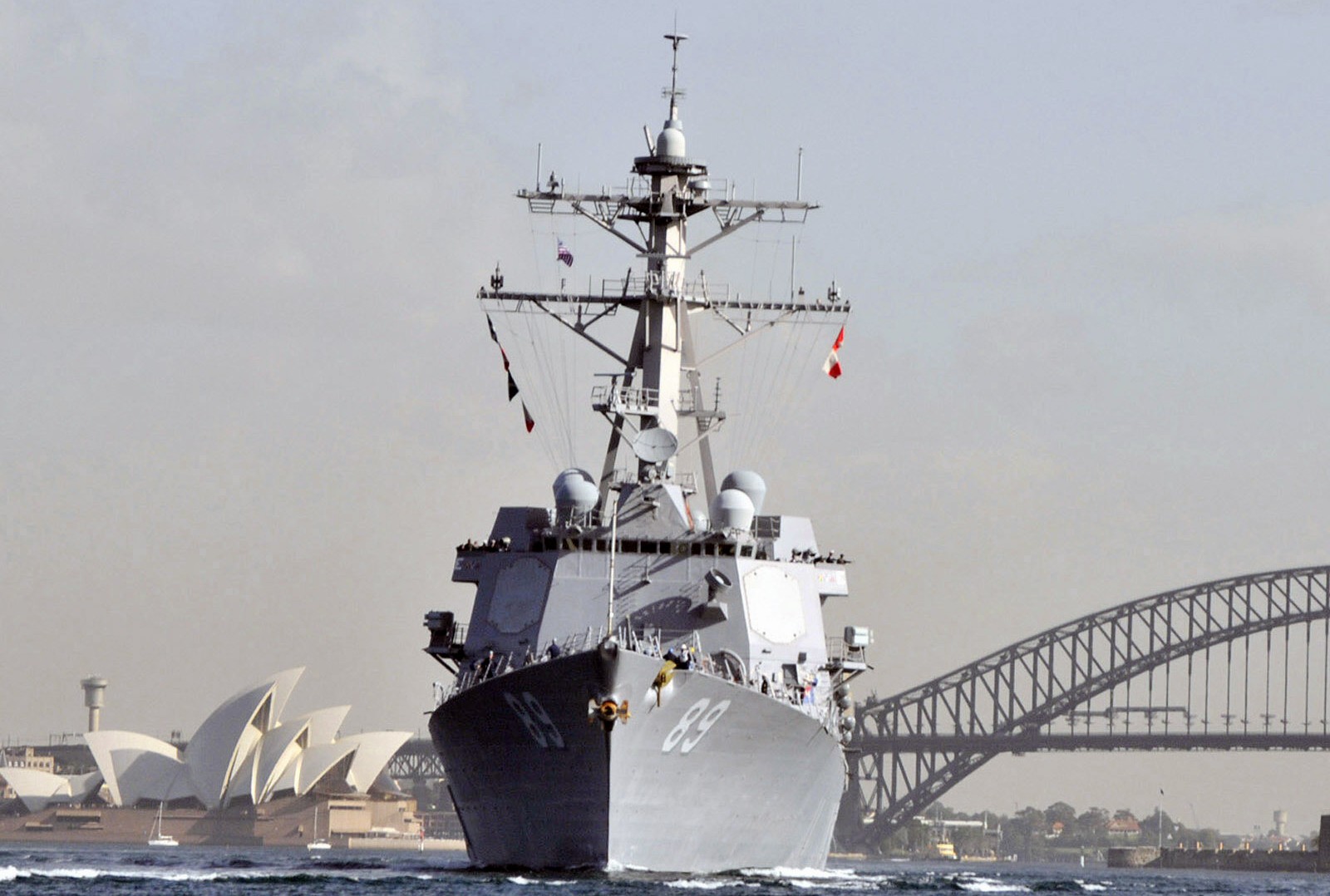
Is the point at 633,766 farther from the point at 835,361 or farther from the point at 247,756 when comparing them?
the point at 247,756

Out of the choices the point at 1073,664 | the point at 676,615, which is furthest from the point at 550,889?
the point at 1073,664

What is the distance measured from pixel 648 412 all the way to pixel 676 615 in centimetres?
494

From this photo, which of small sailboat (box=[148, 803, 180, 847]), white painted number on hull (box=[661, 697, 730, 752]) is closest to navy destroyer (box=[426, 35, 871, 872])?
white painted number on hull (box=[661, 697, 730, 752])

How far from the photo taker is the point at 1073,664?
118 m

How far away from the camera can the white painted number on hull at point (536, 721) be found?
3266 cm

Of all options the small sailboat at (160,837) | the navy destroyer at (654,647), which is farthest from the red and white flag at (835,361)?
the small sailboat at (160,837)

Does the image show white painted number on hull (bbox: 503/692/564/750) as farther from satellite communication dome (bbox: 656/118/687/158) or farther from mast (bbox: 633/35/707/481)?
satellite communication dome (bbox: 656/118/687/158)

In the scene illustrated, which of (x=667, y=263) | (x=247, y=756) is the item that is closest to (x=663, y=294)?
(x=667, y=263)

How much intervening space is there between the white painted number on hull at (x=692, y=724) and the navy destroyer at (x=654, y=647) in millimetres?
27

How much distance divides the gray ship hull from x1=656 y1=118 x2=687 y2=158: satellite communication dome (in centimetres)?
1116

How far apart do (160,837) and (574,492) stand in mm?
67390

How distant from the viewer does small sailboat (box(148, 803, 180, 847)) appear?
9525 centimetres

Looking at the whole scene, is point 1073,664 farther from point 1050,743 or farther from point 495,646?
point 495,646

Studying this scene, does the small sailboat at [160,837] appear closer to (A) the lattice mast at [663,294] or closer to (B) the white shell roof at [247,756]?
(B) the white shell roof at [247,756]
